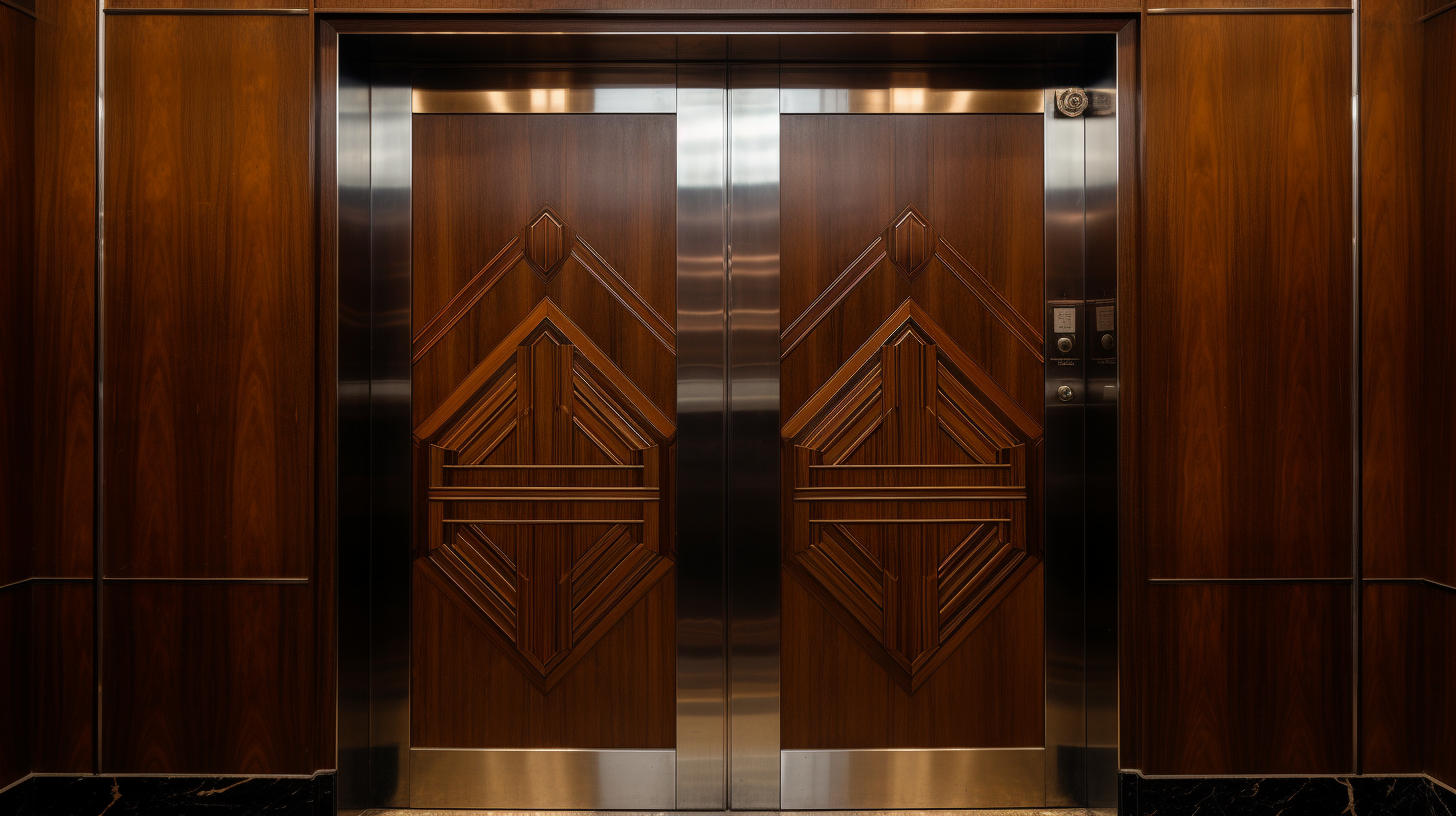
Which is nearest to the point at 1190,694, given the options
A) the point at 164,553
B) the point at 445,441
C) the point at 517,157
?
the point at 445,441

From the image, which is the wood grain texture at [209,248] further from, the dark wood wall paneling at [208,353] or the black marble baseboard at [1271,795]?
the black marble baseboard at [1271,795]

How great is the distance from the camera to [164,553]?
6.59 feet

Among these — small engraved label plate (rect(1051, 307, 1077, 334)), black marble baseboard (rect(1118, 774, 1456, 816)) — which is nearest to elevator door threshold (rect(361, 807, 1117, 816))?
black marble baseboard (rect(1118, 774, 1456, 816))

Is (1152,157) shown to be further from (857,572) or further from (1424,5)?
(857,572)

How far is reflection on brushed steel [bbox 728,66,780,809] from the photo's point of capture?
7.26ft

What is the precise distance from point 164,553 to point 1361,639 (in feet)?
9.51

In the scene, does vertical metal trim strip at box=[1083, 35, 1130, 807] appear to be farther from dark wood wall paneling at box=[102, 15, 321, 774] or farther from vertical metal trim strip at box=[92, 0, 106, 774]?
vertical metal trim strip at box=[92, 0, 106, 774]

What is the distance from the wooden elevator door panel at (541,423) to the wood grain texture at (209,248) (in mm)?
315

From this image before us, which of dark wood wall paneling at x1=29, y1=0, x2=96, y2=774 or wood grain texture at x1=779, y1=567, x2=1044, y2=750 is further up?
dark wood wall paneling at x1=29, y1=0, x2=96, y2=774

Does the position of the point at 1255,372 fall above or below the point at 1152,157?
below

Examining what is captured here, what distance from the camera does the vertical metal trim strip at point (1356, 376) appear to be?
201 cm

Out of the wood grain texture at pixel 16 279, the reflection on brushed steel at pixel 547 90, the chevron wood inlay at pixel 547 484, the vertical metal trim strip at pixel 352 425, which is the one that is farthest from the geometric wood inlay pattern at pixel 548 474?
the wood grain texture at pixel 16 279

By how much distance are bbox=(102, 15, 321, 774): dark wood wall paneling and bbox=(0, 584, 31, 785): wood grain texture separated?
0.19 m

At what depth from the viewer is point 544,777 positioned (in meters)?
2.24
